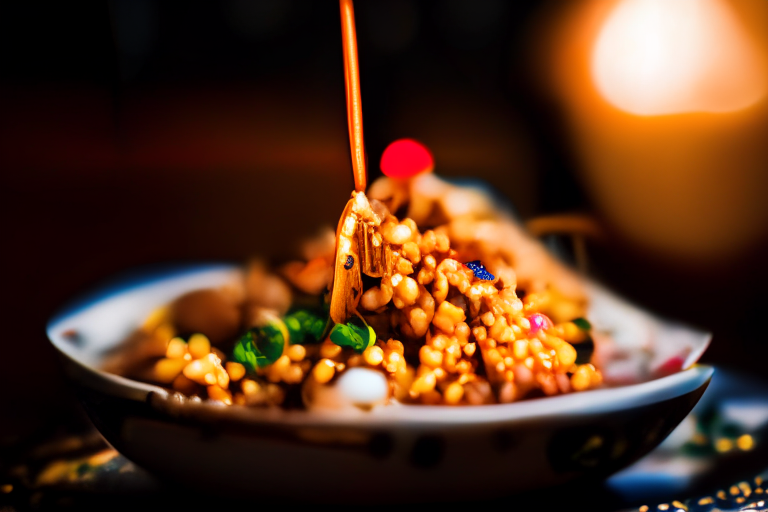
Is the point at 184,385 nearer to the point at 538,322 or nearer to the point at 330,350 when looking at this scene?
the point at 330,350

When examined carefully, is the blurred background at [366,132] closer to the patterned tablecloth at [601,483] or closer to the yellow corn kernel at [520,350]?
the patterned tablecloth at [601,483]

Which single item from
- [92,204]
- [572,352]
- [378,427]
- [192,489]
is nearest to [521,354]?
[572,352]

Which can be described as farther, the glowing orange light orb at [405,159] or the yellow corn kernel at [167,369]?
the glowing orange light orb at [405,159]

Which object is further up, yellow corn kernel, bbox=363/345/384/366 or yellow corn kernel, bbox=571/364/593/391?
yellow corn kernel, bbox=363/345/384/366

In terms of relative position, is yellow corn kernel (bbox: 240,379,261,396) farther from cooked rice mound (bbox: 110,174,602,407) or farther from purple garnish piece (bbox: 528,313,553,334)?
purple garnish piece (bbox: 528,313,553,334)

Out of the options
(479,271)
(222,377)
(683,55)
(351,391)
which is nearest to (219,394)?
(222,377)

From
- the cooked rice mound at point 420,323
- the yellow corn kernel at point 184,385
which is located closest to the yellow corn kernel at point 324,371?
the cooked rice mound at point 420,323

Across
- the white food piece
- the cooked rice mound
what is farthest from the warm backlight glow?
the white food piece
